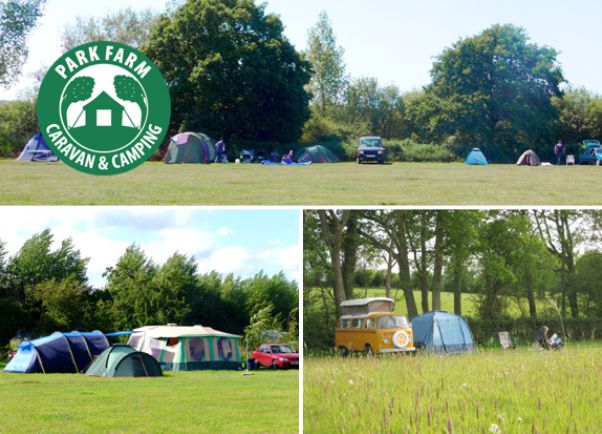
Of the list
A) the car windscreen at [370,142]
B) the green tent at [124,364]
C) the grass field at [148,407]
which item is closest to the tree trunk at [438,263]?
the grass field at [148,407]

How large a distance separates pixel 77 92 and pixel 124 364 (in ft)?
20.8

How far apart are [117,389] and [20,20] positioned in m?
29.8

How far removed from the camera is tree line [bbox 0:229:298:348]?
15.3 m

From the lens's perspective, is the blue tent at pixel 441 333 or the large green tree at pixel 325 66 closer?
the blue tent at pixel 441 333

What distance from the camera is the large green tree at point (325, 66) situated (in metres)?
44.4

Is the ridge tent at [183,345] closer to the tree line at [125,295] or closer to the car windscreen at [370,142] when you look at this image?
the tree line at [125,295]

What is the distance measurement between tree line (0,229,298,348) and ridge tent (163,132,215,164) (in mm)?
9622

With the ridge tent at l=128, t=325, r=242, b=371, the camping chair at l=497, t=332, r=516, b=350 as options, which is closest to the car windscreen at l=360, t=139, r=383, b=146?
the ridge tent at l=128, t=325, r=242, b=371

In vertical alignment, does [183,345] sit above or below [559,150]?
below

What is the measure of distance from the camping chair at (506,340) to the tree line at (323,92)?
94.3ft

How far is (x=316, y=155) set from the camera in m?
32.3

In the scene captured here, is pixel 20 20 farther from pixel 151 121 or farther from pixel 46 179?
pixel 151 121

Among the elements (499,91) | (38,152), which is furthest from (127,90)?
(499,91)

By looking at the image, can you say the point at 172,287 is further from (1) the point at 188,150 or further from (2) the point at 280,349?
(1) the point at 188,150
